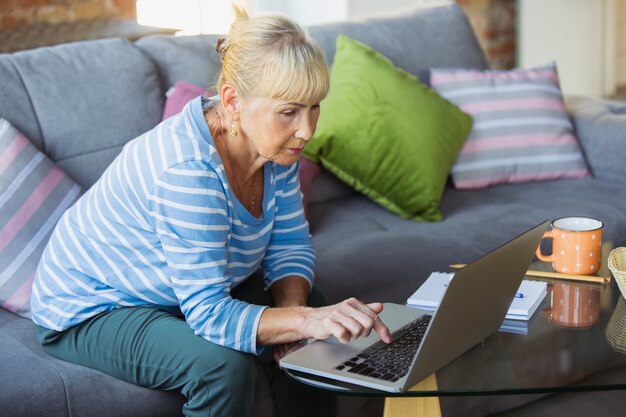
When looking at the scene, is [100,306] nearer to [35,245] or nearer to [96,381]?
[96,381]

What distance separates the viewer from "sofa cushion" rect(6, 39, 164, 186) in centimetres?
218

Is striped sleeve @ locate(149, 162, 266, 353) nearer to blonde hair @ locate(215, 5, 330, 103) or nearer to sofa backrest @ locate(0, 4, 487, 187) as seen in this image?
blonde hair @ locate(215, 5, 330, 103)

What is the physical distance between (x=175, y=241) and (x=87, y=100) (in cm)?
82

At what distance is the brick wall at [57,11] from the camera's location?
3221 millimetres

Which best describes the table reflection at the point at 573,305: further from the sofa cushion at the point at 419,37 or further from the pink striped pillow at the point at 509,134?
the sofa cushion at the point at 419,37

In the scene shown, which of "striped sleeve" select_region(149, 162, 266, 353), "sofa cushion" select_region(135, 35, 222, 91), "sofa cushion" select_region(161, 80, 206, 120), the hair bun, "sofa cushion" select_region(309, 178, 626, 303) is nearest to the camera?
"striped sleeve" select_region(149, 162, 266, 353)

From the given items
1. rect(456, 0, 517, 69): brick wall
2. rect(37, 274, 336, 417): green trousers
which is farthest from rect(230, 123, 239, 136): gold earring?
rect(456, 0, 517, 69): brick wall

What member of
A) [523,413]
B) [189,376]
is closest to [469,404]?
[523,413]

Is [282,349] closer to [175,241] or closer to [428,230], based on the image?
[175,241]

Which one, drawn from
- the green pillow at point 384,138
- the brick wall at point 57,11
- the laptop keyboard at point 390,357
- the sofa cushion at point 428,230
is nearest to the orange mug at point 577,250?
the sofa cushion at point 428,230

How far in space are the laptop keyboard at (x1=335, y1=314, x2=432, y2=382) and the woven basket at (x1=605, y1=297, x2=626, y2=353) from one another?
308 millimetres

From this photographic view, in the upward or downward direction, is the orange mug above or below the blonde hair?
below

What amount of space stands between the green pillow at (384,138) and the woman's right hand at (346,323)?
1.04 metres

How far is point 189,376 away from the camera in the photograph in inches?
61.6
